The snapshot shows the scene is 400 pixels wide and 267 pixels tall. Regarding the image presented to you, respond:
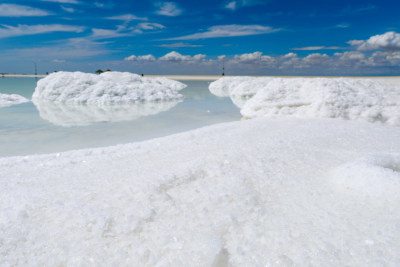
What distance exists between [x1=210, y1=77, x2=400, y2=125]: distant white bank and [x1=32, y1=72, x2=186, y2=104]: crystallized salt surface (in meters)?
6.79

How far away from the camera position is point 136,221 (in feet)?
5.17

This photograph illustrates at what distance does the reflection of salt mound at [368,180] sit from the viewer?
1764 mm

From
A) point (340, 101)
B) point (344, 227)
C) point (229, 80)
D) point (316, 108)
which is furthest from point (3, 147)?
point (229, 80)

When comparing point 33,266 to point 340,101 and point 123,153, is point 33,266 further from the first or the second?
point 340,101

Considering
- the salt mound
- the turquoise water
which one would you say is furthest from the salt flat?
the salt mound

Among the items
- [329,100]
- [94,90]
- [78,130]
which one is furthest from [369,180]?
[94,90]

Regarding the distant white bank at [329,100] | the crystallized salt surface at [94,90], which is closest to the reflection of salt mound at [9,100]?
the crystallized salt surface at [94,90]

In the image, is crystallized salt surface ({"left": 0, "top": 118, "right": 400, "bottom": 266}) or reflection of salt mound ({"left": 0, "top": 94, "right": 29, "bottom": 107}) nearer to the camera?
crystallized salt surface ({"left": 0, "top": 118, "right": 400, "bottom": 266})

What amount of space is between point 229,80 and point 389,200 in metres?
25.9

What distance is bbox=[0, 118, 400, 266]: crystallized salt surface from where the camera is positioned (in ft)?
4.47

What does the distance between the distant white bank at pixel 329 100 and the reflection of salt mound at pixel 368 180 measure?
10.1 feet

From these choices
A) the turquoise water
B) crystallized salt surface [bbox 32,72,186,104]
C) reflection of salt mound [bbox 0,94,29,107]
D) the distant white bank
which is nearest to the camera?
the turquoise water

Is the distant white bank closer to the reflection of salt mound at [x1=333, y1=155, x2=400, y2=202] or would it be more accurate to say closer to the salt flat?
the salt flat

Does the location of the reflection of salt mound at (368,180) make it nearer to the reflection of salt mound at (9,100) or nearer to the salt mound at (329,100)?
the salt mound at (329,100)
